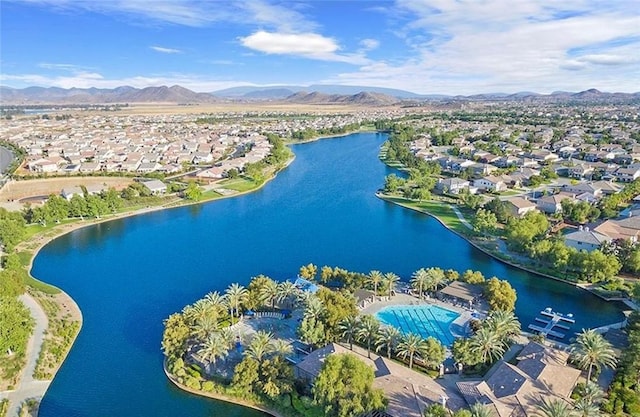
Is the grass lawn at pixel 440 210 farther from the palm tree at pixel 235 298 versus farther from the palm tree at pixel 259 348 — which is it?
the palm tree at pixel 259 348

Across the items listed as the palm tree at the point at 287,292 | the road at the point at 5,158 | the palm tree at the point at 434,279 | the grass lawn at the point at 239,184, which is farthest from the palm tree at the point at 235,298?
the road at the point at 5,158

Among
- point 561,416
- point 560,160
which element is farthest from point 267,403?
point 560,160

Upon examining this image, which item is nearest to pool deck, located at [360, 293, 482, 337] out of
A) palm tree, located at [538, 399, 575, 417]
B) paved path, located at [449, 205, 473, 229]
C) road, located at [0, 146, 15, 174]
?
palm tree, located at [538, 399, 575, 417]

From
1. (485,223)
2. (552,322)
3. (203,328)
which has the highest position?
(485,223)

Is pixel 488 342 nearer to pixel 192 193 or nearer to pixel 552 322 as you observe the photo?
pixel 552 322

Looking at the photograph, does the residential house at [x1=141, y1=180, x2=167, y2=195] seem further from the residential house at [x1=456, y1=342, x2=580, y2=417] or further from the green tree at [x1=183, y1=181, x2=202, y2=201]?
the residential house at [x1=456, y1=342, x2=580, y2=417]

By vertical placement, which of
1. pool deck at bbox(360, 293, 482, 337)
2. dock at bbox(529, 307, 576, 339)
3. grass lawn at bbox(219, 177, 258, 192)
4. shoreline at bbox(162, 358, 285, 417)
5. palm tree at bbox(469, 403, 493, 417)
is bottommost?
shoreline at bbox(162, 358, 285, 417)

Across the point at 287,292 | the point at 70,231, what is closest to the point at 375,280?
the point at 287,292
